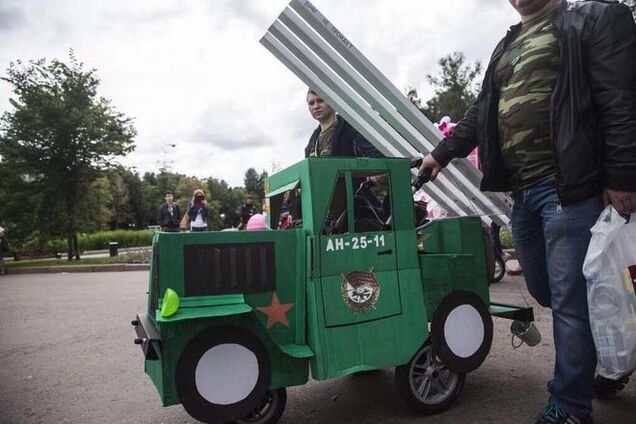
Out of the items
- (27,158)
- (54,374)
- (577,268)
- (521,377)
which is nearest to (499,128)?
(577,268)

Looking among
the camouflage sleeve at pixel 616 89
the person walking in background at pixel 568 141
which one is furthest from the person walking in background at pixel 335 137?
the camouflage sleeve at pixel 616 89

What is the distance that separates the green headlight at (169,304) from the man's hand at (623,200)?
200 cm

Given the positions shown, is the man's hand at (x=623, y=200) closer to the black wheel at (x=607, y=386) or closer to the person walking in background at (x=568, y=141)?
the person walking in background at (x=568, y=141)

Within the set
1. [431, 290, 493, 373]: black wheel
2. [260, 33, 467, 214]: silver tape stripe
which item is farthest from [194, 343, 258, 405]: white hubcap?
[260, 33, 467, 214]: silver tape stripe

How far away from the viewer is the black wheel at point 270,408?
2490 millimetres

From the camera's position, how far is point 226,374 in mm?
2264

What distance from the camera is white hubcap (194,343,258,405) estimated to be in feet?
7.31

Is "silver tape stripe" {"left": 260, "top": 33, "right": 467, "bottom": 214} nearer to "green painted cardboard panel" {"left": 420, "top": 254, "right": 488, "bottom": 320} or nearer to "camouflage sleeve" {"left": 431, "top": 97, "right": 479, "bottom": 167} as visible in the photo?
"camouflage sleeve" {"left": 431, "top": 97, "right": 479, "bottom": 167}

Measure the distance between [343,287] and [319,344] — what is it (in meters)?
0.32

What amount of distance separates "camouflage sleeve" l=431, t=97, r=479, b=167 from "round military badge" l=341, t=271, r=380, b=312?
0.87 metres

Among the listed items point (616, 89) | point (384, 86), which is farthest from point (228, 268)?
point (616, 89)

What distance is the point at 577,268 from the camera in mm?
2131

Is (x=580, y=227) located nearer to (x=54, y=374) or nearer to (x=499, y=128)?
(x=499, y=128)

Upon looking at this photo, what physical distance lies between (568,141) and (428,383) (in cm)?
160
